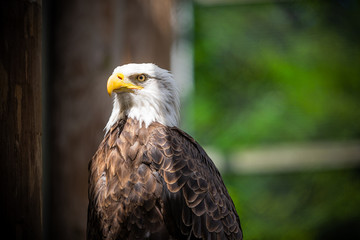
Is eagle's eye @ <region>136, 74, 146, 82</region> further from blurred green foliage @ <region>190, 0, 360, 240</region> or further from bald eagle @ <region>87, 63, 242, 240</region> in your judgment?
blurred green foliage @ <region>190, 0, 360, 240</region>

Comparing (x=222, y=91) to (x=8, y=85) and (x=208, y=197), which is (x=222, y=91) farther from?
(x=8, y=85)

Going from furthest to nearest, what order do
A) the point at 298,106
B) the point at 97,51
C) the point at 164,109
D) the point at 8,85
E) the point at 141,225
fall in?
the point at 298,106 < the point at 97,51 < the point at 164,109 < the point at 141,225 < the point at 8,85

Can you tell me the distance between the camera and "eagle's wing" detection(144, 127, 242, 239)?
1.62 metres

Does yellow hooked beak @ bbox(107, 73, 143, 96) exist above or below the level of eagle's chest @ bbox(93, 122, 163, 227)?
above

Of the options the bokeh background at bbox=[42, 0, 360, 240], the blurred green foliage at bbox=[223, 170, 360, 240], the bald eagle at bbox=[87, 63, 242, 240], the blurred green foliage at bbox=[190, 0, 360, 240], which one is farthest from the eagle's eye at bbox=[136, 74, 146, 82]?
the blurred green foliage at bbox=[223, 170, 360, 240]

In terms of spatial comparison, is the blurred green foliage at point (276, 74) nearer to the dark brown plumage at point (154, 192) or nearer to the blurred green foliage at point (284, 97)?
the blurred green foliage at point (284, 97)

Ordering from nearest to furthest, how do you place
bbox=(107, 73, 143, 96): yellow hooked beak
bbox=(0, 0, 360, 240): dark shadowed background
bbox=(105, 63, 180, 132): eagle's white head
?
1. bbox=(107, 73, 143, 96): yellow hooked beak
2. bbox=(105, 63, 180, 132): eagle's white head
3. bbox=(0, 0, 360, 240): dark shadowed background

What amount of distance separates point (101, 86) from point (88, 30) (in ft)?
1.21

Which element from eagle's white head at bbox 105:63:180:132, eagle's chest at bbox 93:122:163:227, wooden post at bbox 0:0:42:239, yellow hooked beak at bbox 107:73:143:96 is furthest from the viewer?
eagle's white head at bbox 105:63:180:132

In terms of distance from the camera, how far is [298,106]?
5.37m

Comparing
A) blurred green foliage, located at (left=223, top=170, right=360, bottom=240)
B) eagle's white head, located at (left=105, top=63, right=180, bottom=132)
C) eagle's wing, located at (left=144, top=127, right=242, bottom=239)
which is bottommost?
blurred green foliage, located at (left=223, top=170, right=360, bottom=240)

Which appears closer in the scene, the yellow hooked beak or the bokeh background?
the yellow hooked beak

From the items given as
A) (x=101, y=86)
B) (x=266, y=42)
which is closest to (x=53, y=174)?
(x=101, y=86)

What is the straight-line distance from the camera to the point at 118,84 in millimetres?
1729
